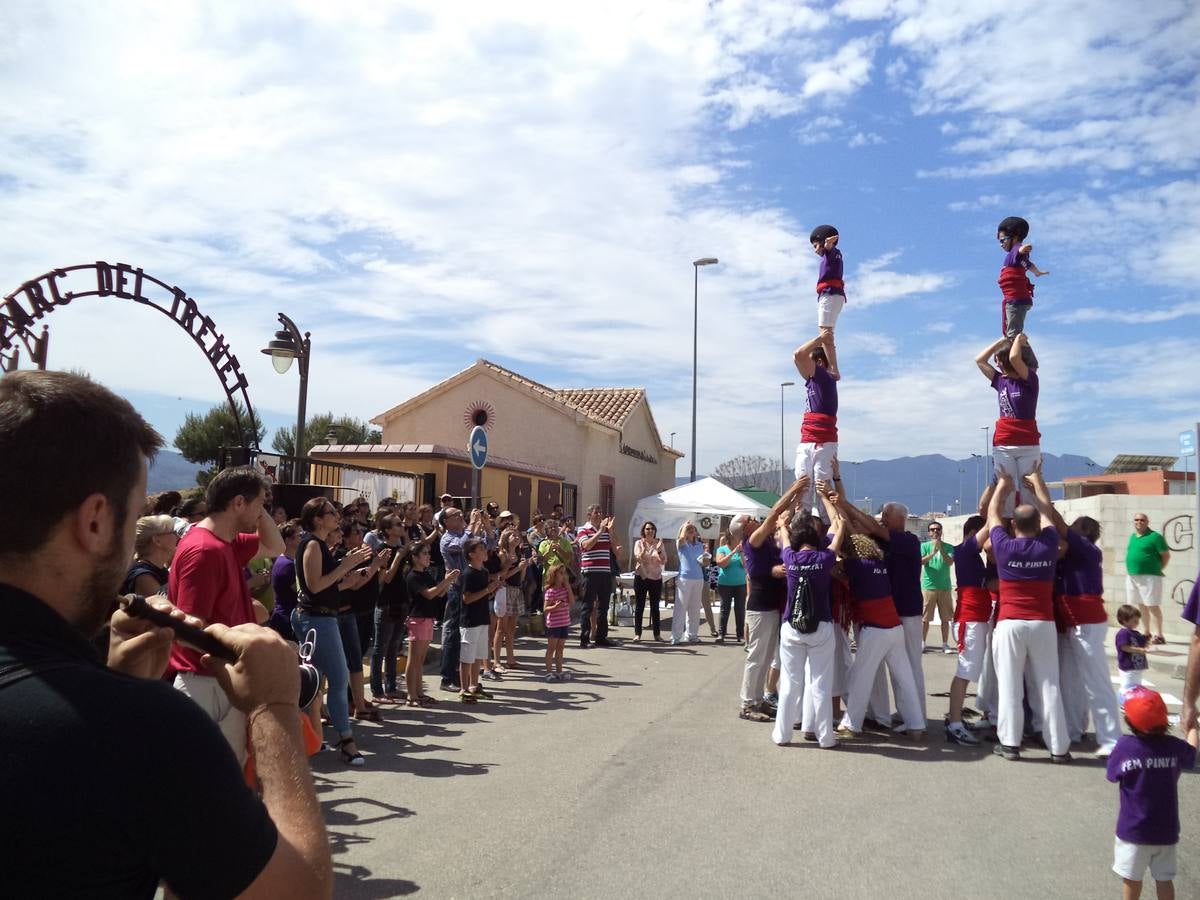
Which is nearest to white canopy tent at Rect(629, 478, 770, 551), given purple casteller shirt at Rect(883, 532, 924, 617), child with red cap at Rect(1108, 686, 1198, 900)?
purple casteller shirt at Rect(883, 532, 924, 617)

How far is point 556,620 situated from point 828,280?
506 cm

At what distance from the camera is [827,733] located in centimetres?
761

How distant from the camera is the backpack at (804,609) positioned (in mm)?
7672

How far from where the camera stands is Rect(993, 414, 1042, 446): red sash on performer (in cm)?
844

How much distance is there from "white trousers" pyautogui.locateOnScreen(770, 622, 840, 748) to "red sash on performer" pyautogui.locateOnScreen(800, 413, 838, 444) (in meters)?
1.77

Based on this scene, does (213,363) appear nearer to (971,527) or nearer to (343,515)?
(343,515)

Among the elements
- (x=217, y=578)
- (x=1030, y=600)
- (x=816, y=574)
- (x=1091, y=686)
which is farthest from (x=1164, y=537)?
(x=217, y=578)

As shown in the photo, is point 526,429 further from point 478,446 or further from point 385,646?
point 385,646

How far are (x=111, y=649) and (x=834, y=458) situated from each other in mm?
7544

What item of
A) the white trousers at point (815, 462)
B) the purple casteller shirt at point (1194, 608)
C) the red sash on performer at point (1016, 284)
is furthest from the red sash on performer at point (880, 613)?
the purple casteller shirt at point (1194, 608)

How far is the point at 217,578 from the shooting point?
4.48 metres

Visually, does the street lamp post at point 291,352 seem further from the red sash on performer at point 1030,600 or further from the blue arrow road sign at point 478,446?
the red sash on performer at point 1030,600

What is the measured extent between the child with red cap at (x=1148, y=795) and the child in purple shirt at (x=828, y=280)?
15.9 feet

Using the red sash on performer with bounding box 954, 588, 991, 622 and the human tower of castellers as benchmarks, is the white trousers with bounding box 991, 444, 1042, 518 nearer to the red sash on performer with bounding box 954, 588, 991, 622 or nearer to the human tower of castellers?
the human tower of castellers
